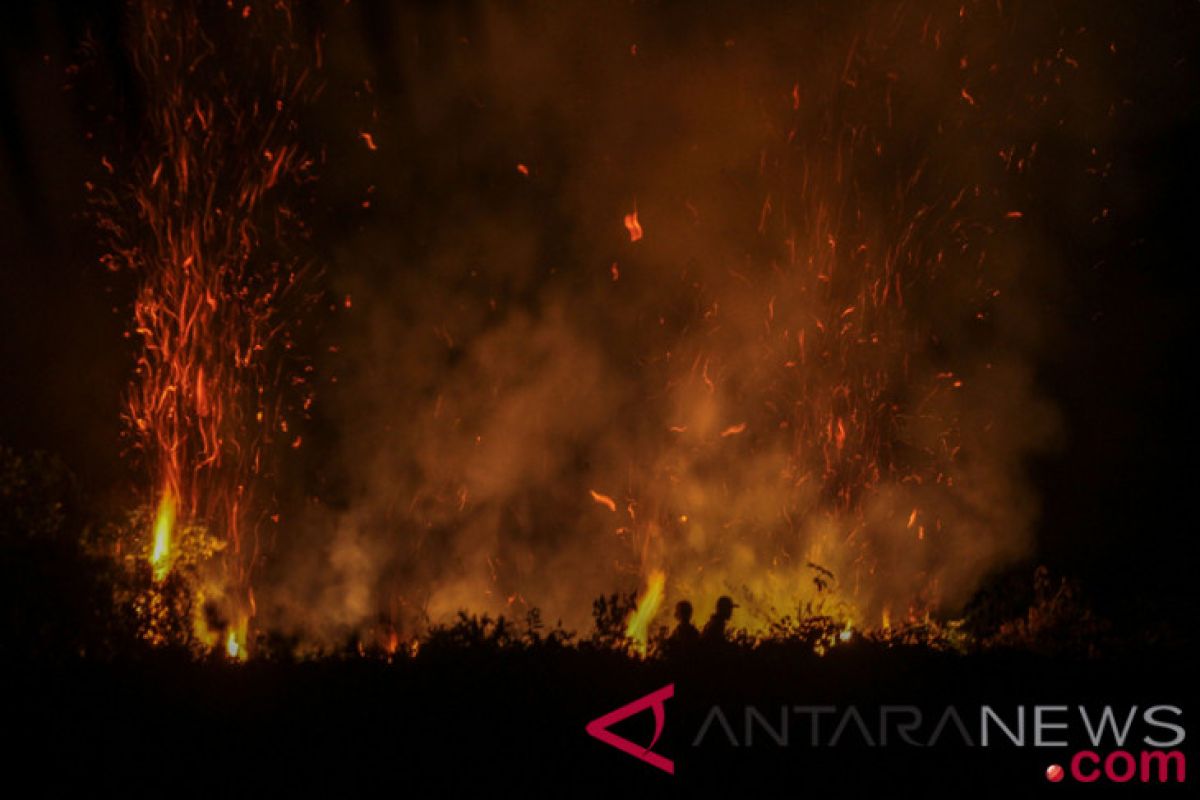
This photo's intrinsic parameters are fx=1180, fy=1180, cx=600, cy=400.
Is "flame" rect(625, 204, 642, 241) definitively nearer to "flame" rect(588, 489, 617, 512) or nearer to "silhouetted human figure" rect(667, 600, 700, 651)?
"flame" rect(588, 489, 617, 512)

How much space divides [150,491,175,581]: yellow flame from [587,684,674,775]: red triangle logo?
4.92 metres

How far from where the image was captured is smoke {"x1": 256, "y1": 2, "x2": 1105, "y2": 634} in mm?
12359

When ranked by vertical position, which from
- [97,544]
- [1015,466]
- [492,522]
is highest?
[1015,466]

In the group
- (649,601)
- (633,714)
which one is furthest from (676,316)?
(633,714)

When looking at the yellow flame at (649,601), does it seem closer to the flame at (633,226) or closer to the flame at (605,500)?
the flame at (605,500)

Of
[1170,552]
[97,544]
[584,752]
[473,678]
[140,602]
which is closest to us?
[584,752]

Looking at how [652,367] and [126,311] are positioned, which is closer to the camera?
[126,311]

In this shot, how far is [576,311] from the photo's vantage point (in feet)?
43.3

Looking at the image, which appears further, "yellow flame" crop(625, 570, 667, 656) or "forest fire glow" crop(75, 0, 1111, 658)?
"forest fire glow" crop(75, 0, 1111, 658)

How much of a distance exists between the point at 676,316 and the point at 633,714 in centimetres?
777

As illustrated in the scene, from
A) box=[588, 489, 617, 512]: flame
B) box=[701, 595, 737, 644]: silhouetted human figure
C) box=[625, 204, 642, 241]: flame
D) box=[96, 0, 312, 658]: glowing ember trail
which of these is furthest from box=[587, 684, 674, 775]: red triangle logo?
box=[625, 204, 642, 241]: flame

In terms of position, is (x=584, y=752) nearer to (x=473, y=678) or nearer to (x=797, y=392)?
(x=473, y=678)

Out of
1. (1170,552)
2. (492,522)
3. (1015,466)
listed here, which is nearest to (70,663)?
(492,522)

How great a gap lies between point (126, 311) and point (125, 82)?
2561 mm
